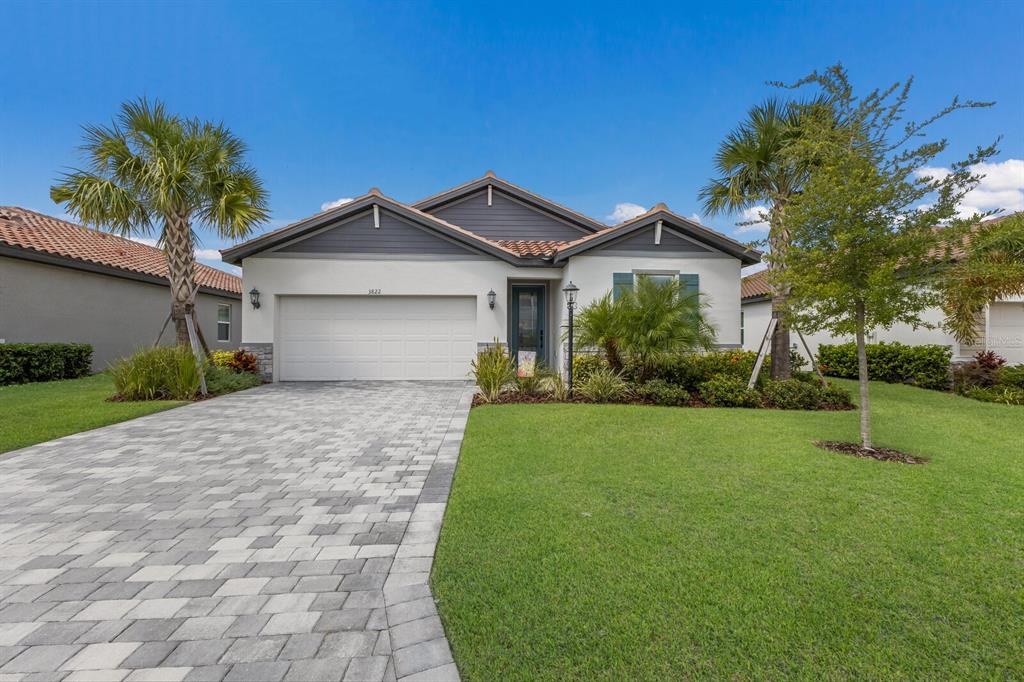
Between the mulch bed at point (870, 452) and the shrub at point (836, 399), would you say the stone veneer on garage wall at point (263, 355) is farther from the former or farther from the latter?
the shrub at point (836, 399)

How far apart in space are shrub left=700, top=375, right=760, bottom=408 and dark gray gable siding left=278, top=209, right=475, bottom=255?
7.22 m

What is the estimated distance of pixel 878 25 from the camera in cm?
1030

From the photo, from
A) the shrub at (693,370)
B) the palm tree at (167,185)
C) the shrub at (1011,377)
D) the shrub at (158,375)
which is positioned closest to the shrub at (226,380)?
the shrub at (158,375)

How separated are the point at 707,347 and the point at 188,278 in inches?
451

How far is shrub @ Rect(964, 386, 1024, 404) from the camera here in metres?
9.32

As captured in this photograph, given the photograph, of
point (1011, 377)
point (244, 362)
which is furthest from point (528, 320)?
point (1011, 377)

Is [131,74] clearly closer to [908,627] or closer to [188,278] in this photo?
[188,278]

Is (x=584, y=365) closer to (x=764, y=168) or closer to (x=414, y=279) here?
(x=414, y=279)

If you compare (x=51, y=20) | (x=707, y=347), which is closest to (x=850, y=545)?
(x=707, y=347)

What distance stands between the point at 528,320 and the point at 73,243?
14469mm

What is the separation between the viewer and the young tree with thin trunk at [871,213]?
16.5 feet

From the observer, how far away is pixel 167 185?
30.2 ft

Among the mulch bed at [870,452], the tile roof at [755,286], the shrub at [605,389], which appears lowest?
the mulch bed at [870,452]

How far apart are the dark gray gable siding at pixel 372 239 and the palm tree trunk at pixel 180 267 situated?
220cm
